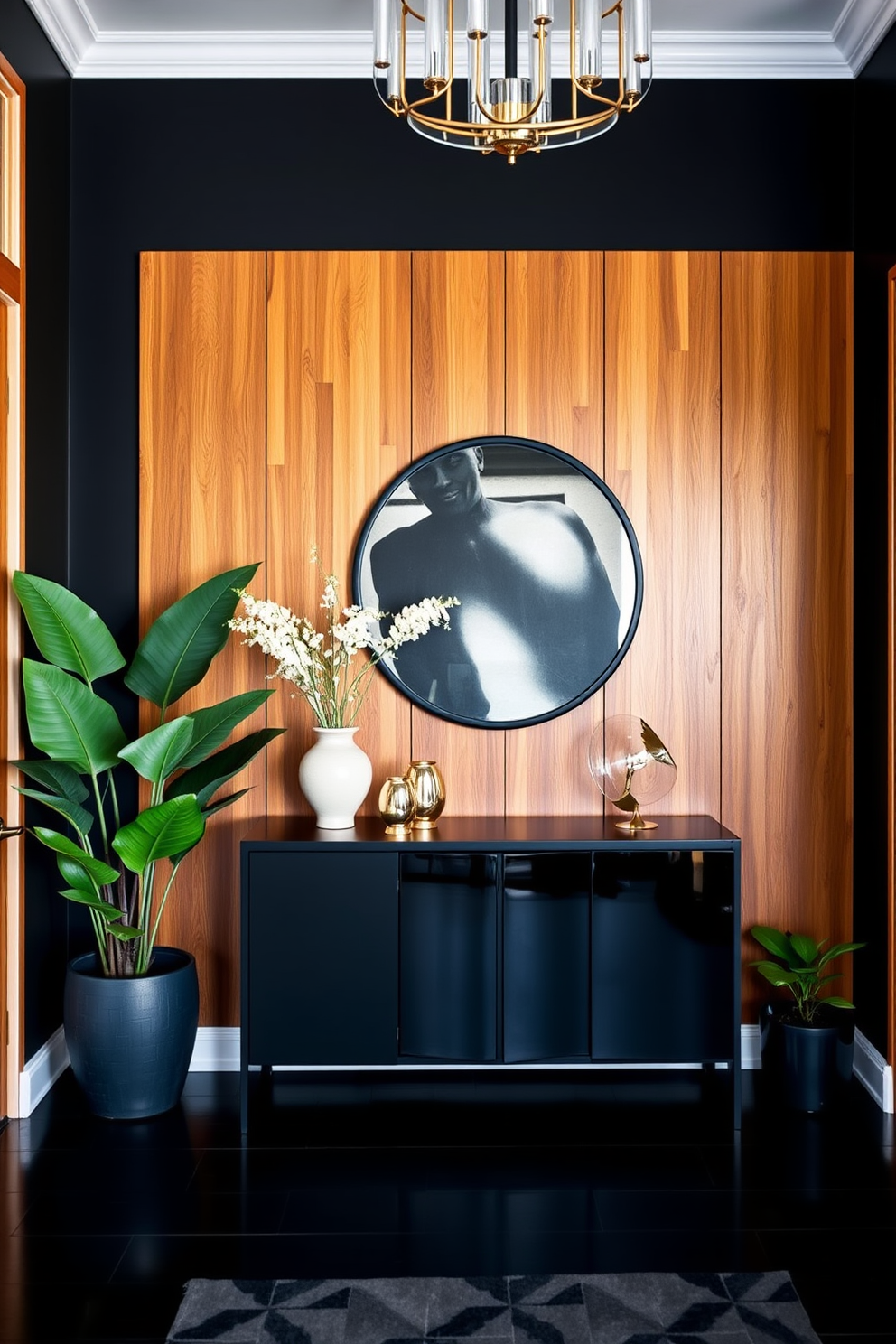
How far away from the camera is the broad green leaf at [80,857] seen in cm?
292

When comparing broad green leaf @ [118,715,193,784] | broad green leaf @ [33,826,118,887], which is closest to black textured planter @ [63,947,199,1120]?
broad green leaf @ [33,826,118,887]

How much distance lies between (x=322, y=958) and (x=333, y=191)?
2.52 m

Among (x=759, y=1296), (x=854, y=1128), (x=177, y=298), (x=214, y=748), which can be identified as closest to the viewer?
(x=759, y=1296)

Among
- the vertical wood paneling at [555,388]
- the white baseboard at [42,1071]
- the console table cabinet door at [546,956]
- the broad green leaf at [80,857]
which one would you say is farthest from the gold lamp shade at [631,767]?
the white baseboard at [42,1071]

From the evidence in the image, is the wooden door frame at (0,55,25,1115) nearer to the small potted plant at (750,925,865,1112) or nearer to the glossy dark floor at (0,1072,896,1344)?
the glossy dark floor at (0,1072,896,1344)

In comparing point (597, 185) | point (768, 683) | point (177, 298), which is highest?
point (597, 185)

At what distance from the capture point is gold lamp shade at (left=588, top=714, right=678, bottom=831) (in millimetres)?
3332

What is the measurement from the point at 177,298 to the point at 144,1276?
9.43 ft

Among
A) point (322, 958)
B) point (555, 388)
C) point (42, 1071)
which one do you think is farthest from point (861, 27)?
point (42, 1071)

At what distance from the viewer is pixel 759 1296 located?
2.26 m

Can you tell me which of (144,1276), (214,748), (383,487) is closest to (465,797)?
(214,748)

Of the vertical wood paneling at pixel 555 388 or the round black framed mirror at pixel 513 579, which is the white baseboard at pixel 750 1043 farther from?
the round black framed mirror at pixel 513 579

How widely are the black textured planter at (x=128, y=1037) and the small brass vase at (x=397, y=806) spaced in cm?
75

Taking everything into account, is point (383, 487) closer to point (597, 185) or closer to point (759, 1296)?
point (597, 185)
